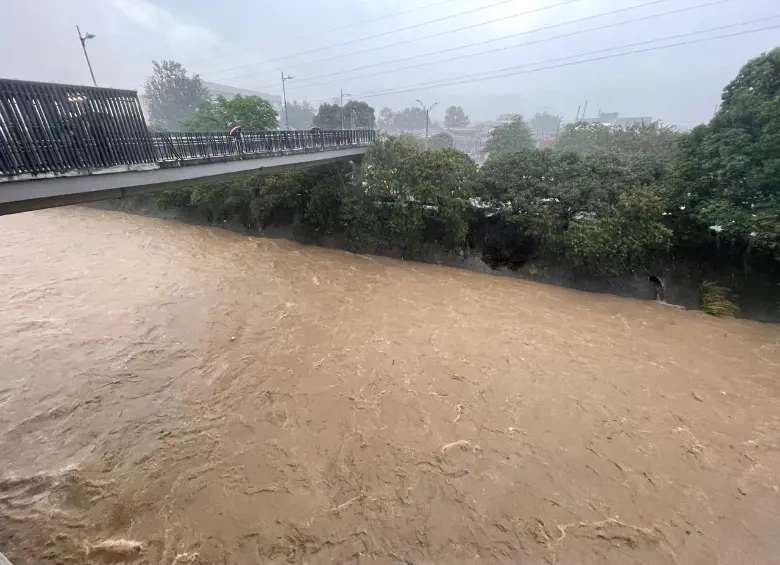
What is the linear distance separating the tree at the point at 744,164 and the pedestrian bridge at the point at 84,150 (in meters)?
14.8

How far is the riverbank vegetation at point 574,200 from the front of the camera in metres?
10.3

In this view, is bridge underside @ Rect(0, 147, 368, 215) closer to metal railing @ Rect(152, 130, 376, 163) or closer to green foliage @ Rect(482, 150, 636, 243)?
metal railing @ Rect(152, 130, 376, 163)

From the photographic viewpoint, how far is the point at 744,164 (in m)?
10.1

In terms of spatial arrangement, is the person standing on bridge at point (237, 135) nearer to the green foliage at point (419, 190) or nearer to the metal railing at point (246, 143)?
the metal railing at point (246, 143)

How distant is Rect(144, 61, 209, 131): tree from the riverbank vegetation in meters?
46.2

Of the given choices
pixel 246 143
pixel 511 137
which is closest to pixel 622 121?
pixel 511 137

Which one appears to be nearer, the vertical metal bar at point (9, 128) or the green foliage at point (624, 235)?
the vertical metal bar at point (9, 128)

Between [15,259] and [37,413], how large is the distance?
39.5 ft

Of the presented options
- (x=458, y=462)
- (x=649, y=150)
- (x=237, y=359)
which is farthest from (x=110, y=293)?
(x=649, y=150)

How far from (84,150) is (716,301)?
56.3 feet

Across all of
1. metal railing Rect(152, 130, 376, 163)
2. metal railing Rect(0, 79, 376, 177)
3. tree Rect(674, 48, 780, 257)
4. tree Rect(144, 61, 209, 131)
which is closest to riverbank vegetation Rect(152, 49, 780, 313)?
tree Rect(674, 48, 780, 257)

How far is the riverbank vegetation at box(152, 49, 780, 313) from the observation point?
1029 cm

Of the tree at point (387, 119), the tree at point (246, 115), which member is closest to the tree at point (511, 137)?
the tree at point (246, 115)

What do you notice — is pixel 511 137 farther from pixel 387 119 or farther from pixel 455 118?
pixel 455 118
